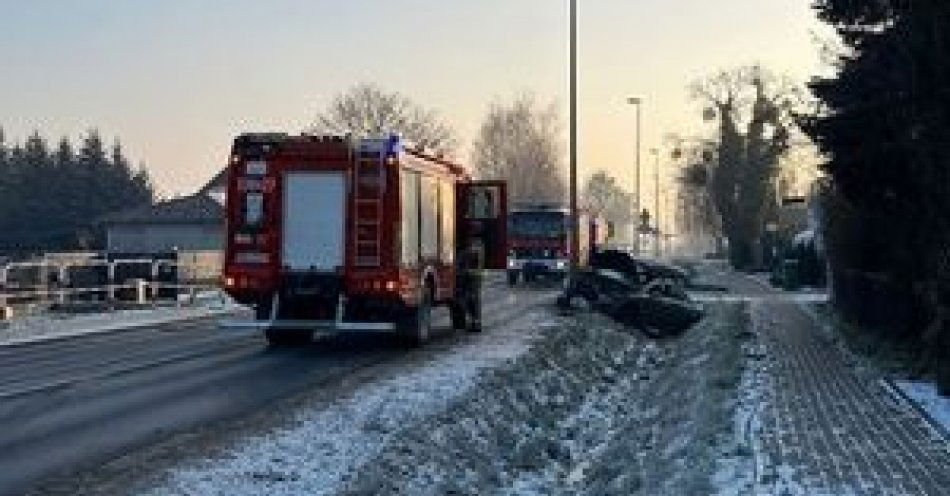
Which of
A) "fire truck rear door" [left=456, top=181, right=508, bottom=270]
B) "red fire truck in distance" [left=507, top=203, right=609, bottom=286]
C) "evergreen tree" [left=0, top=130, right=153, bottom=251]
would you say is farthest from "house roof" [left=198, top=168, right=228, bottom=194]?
"fire truck rear door" [left=456, top=181, right=508, bottom=270]

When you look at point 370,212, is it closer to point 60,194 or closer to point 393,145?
point 393,145

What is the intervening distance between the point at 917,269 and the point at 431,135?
9296 centimetres

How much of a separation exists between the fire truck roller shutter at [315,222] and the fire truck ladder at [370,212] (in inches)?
11.1

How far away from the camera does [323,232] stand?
26.9m

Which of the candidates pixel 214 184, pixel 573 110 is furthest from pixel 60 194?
pixel 573 110

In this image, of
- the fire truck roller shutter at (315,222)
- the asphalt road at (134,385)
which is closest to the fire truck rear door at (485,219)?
the asphalt road at (134,385)

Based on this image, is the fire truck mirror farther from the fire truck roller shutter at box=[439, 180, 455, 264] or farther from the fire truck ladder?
the fire truck ladder

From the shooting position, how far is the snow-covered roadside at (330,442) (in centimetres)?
1288

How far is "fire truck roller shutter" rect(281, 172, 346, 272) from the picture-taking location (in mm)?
26875

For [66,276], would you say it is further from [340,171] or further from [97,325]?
[340,171]

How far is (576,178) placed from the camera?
48.5 meters

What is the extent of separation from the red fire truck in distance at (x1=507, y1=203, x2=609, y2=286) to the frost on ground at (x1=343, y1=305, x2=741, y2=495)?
32.2m

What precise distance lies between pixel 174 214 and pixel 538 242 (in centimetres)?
4997

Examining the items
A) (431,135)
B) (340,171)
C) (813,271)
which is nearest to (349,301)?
(340,171)
